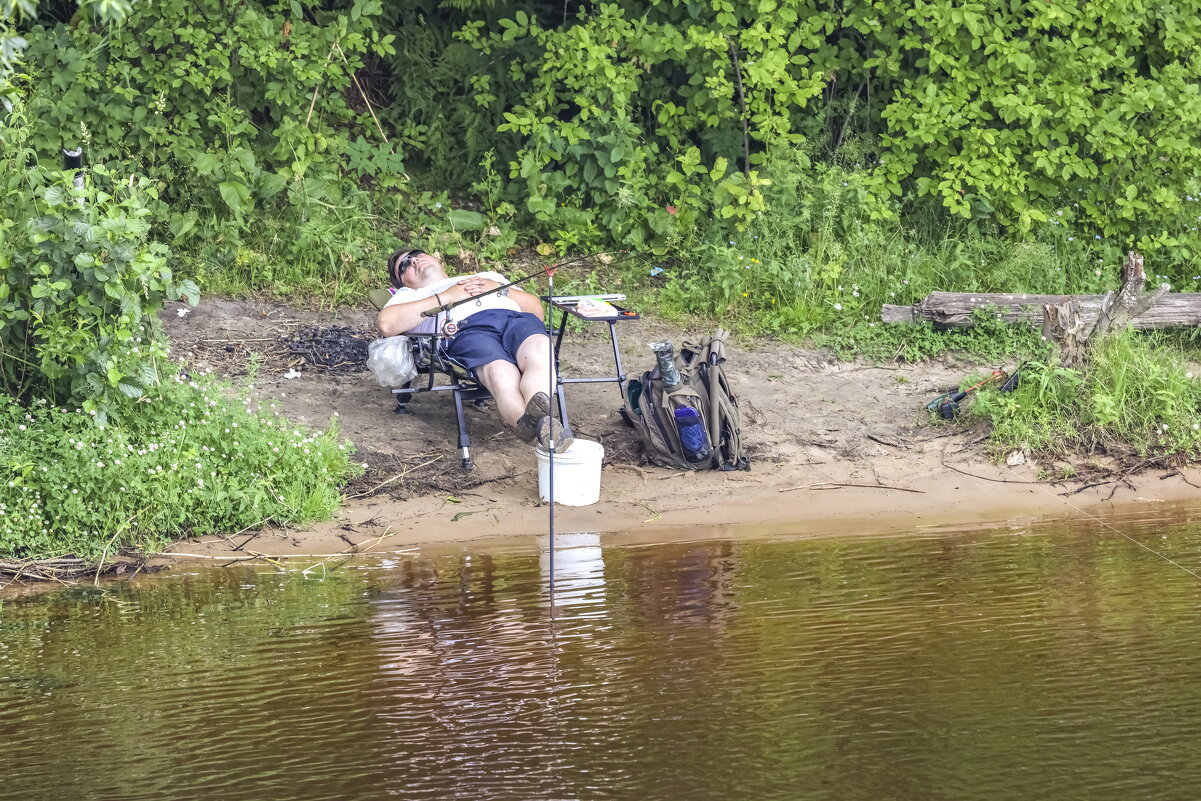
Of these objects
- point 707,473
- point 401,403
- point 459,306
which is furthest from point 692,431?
point 401,403

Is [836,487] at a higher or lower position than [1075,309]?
lower

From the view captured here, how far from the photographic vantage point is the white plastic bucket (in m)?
5.50

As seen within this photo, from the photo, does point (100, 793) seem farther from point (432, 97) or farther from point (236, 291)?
point (432, 97)

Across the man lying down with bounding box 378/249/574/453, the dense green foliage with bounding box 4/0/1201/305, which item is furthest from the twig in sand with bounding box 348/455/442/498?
the dense green foliage with bounding box 4/0/1201/305

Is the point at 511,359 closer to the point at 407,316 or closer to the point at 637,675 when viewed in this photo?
the point at 407,316

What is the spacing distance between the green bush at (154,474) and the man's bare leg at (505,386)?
75cm

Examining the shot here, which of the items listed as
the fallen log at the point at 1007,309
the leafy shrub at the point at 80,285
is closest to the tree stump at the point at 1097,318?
the fallen log at the point at 1007,309

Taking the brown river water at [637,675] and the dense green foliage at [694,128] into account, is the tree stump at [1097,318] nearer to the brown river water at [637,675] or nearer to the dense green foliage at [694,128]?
the brown river water at [637,675]

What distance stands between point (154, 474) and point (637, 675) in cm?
250

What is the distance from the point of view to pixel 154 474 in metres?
5.22

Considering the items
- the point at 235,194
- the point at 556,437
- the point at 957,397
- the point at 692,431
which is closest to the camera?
the point at 556,437

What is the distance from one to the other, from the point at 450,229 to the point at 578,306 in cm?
288

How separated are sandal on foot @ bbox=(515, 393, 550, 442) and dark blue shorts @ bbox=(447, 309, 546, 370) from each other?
16.1 inches

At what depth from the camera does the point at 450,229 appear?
873 centimetres
